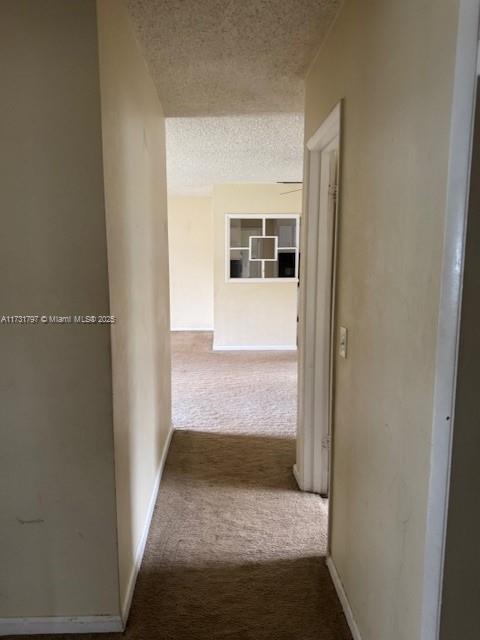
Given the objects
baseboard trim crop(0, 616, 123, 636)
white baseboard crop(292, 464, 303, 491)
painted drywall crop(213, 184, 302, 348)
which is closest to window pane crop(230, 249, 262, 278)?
painted drywall crop(213, 184, 302, 348)

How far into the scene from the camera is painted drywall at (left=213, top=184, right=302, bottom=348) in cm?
622

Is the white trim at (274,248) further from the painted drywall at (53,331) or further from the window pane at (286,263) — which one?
the painted drywall at (53,331)

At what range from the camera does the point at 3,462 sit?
152 centimetres

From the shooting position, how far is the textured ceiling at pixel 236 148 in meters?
3.25

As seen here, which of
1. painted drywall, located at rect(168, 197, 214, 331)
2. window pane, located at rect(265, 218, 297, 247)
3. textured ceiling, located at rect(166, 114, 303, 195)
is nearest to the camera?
textured ceiling, located at rect(166, 114, 303, 195)

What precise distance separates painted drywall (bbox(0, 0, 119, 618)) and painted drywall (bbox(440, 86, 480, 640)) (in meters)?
1.11

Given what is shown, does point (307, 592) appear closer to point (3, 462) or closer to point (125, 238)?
point (3, 462)

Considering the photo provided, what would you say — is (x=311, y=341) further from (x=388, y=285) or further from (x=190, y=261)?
(x=190, y=261)

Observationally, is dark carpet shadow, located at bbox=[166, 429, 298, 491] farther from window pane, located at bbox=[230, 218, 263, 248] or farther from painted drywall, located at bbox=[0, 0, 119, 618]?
window pane, located at bbox=[230, 218, 263, 248]

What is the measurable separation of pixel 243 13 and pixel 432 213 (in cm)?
141

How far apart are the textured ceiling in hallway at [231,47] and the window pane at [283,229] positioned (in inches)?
136

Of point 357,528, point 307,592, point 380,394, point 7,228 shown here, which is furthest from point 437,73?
point 307,592

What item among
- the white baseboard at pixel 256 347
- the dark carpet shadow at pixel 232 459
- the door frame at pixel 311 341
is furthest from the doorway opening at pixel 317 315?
the white baseboard at pixel 256 347

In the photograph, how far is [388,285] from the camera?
126 centimetres
